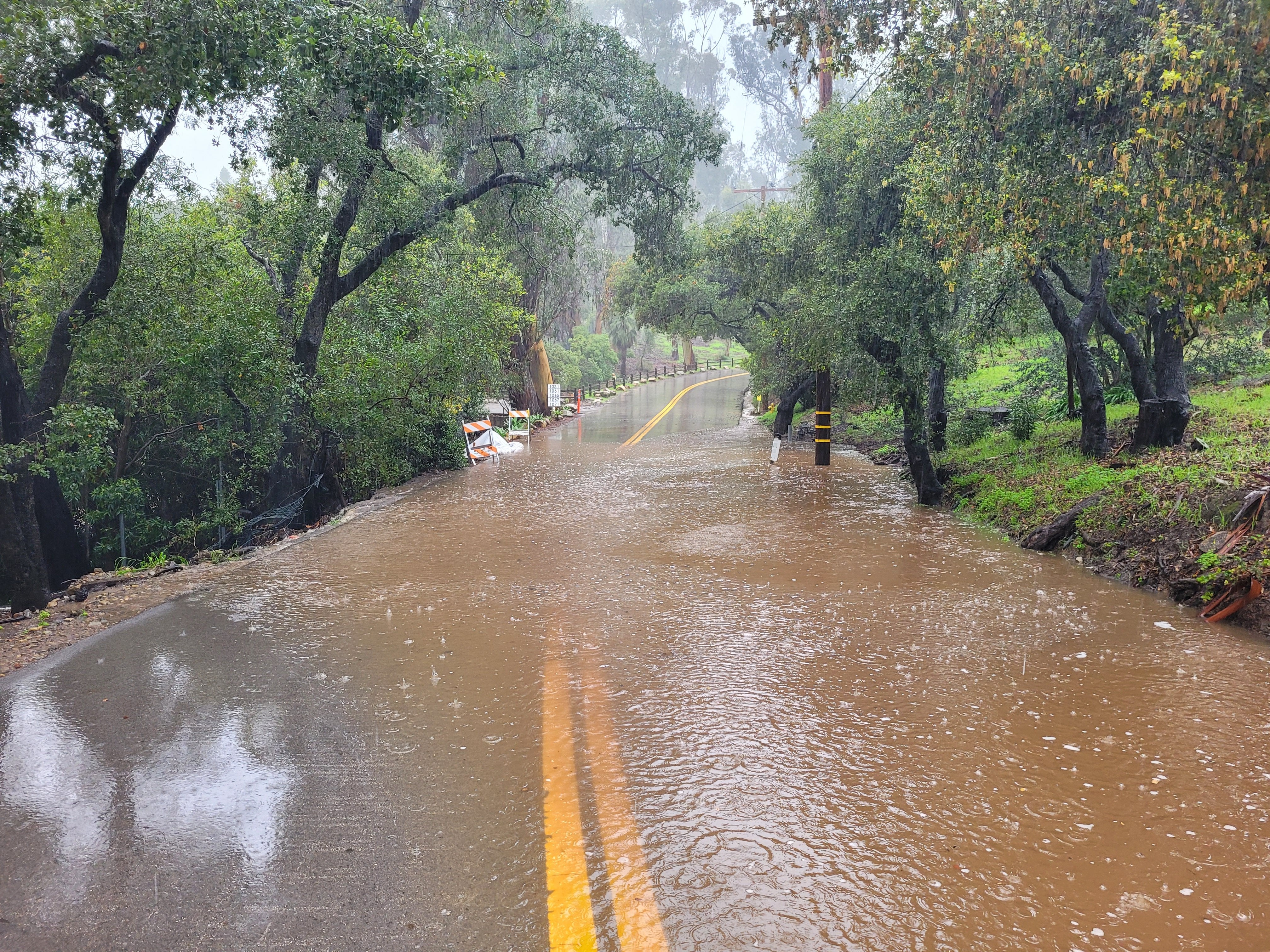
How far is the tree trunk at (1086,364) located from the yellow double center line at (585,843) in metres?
10.9

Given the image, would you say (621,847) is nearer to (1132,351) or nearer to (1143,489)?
(1143,489)

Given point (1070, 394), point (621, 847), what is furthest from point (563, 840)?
point (1070, 394)

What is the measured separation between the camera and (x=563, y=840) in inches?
155

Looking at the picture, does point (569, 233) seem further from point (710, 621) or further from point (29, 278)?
point (710, 621)

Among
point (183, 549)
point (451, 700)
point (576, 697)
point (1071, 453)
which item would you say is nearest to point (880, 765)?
point (576, 697)

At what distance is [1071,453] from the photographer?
47.0 feet

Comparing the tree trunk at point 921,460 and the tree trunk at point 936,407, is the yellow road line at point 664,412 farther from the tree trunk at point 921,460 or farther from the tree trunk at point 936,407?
the tree trunk at point 921,460

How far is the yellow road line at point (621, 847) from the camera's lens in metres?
3.29

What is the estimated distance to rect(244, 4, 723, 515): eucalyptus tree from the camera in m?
14.1

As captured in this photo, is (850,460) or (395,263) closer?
(395,263)

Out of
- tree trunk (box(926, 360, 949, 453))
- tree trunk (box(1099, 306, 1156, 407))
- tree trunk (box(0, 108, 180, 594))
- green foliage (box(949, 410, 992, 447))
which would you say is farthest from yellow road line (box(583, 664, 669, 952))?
green foliage (box(949, 410, 992, 447))

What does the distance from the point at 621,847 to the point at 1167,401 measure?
1201cm

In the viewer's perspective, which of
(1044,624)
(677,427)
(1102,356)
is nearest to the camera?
(1044,624)

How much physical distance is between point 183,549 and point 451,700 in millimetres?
12892
